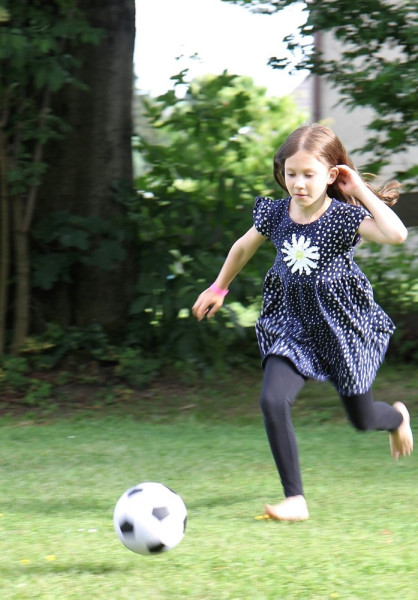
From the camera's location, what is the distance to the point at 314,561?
3.28 meters

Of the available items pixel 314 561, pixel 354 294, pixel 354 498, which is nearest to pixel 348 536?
pixel 314 561

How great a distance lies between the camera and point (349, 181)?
4.05 metres

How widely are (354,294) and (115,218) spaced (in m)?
3.61

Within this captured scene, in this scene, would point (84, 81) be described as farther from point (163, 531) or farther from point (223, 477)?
point (163, 531)

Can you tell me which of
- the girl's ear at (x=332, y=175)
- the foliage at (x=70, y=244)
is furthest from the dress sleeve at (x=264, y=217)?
the foliage at (x=70, y=244)

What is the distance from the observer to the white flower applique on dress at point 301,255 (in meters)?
3.99

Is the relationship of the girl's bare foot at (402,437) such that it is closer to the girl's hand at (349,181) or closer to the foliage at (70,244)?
the girl's hand at (349,181)

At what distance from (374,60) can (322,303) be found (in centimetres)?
337

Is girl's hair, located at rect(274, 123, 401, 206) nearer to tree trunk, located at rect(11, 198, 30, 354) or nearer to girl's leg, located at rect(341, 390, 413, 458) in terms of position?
girl's leg, located at rect(341, 390, 413, 458)

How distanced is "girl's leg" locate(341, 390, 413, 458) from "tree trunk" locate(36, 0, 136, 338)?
3.52 metres

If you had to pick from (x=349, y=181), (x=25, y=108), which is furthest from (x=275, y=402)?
(x=25, y=108)

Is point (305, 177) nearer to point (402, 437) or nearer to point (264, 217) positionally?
point (264, 217)

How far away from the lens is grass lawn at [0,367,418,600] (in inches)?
123

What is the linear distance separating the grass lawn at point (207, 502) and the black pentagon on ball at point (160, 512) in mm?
176
